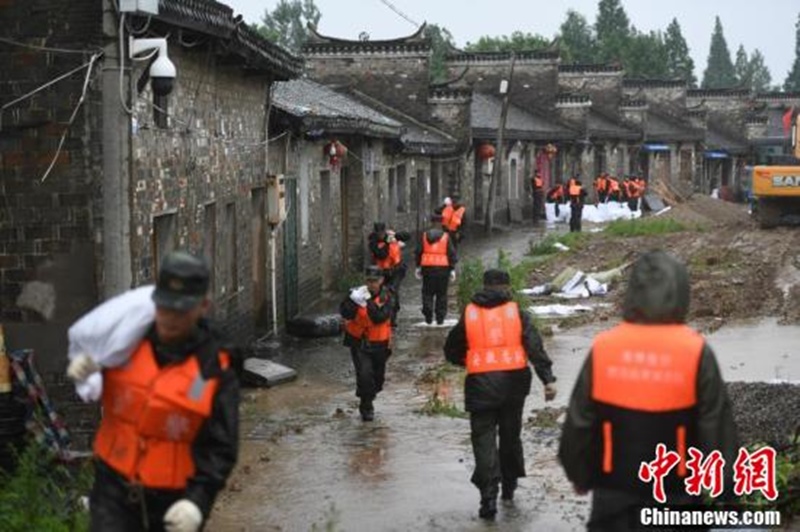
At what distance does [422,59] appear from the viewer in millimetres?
35312

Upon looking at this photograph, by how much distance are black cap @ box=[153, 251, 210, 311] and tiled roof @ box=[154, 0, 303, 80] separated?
6.45m

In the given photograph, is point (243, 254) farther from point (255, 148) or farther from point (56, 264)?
point (56, 264)

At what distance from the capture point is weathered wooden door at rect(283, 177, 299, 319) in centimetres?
1884

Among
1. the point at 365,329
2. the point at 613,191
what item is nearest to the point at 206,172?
the point at 365,329

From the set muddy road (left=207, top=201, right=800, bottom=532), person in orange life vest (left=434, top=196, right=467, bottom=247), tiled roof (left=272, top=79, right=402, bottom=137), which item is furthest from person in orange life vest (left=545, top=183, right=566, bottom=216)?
muddy road (left=207, top=201, right=800, bottom=532)

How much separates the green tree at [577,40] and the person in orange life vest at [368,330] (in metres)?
66.7

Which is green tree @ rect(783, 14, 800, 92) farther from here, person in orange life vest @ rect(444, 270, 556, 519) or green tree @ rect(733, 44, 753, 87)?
person in orange life vest @ rect(444, 270, 556, 519)

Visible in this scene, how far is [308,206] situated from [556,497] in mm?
12259

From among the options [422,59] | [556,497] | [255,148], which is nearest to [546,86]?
[422,59]

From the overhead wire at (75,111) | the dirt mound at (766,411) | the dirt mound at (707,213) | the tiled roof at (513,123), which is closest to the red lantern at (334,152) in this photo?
the overhead wire at (75,111)

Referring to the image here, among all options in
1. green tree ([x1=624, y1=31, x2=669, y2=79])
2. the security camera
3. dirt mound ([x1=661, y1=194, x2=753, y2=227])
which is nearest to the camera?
the security camera

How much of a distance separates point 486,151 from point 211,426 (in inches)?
1353

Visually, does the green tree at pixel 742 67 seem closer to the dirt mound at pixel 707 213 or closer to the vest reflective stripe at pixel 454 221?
the dirt mound at pixel 707 213

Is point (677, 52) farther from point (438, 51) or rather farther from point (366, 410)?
point (366, 410)
